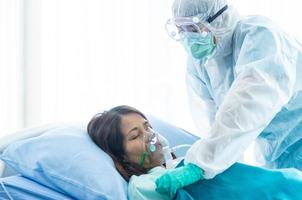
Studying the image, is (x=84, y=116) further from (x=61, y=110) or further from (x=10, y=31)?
(x=10, y=31)

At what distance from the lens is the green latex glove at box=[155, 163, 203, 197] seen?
1097 mm

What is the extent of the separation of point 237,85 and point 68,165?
23.8 inches

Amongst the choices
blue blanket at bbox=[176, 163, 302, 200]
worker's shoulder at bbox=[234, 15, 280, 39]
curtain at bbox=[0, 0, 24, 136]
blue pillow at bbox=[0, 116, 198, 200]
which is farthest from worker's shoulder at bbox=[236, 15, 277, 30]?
curtain at bbox=[0, 0, 24, 136]

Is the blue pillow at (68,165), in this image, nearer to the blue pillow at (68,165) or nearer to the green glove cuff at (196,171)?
the blue pillow at (68,165)

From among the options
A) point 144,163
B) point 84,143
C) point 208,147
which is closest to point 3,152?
point 84,143

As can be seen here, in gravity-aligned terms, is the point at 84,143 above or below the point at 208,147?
below

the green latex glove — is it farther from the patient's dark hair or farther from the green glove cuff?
the patient's dark hair

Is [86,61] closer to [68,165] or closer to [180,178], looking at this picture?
[68,165]

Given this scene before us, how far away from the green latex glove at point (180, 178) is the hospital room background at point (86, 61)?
1.08 metres

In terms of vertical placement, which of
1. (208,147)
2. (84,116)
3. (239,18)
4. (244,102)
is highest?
(239,18)

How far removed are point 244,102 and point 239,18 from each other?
1.64 feet

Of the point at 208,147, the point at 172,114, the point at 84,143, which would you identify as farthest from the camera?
the point at 172,114

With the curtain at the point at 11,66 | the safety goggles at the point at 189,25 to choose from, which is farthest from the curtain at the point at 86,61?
the safety goggles at the point at 189,25

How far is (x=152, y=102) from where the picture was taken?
2334 millimetres
